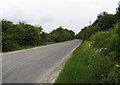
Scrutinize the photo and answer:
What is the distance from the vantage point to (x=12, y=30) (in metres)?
44.6

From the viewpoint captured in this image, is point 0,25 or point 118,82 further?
point 0,25

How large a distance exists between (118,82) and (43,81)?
350cm

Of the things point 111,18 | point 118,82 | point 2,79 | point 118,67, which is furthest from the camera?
point 111,18

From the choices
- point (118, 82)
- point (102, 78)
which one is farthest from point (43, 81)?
point (118, 82)

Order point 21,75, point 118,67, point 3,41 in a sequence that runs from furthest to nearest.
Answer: point 3,41 → point 21,75 → point 118,67

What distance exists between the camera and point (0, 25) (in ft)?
127

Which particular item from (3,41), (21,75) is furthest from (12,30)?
(21,75)

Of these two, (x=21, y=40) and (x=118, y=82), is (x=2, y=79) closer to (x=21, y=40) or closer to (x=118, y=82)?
(x=118, y=82)

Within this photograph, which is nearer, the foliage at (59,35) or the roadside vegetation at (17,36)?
the roadside vegetation at (17,36)

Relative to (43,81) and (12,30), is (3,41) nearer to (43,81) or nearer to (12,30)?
(12,30)

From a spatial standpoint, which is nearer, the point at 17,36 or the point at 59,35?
the point at 17,36

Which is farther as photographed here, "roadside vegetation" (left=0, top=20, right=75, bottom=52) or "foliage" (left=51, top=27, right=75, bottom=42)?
"foliage" (left=51, top=27, right=75, bottom=42)

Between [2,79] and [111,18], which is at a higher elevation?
[111,18]

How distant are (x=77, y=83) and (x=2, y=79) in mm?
2829
